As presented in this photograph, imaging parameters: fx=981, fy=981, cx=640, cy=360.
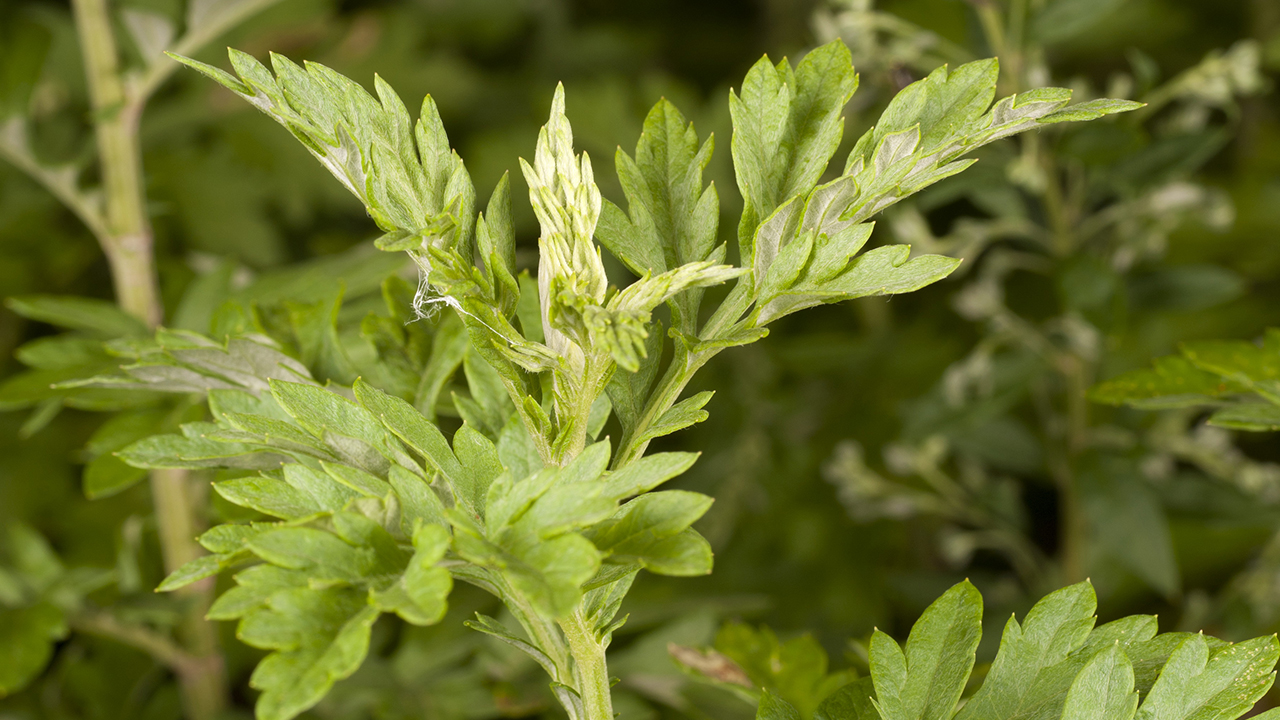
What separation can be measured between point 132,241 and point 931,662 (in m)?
1.05

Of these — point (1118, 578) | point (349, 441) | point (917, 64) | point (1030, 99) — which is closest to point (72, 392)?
point (349, 441)

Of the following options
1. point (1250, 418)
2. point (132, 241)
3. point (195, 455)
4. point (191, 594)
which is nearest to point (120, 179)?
point (132, 241)

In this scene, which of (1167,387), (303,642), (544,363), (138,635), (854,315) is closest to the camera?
(303,642)

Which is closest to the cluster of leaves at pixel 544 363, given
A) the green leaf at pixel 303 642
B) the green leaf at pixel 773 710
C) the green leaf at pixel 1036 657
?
the green leaf at pixel 303 642

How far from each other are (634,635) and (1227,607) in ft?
2.99

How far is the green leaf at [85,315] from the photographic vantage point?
1050mm

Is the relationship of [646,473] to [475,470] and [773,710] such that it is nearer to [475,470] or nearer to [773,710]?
[475,470]

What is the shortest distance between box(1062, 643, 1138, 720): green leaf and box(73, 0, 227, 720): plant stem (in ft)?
3.25

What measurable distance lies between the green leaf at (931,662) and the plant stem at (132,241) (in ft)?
2.88

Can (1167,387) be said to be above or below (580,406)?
below

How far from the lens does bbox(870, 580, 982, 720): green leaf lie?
643mm

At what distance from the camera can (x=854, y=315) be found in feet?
7.48

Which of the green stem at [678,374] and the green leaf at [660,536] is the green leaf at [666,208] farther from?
the green leaf at [660,536]

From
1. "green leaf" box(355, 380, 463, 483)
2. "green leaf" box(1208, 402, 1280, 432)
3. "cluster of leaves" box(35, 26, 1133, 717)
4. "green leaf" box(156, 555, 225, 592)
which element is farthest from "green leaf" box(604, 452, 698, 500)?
"green leaf" box(1208, 402, 1280, 432)
